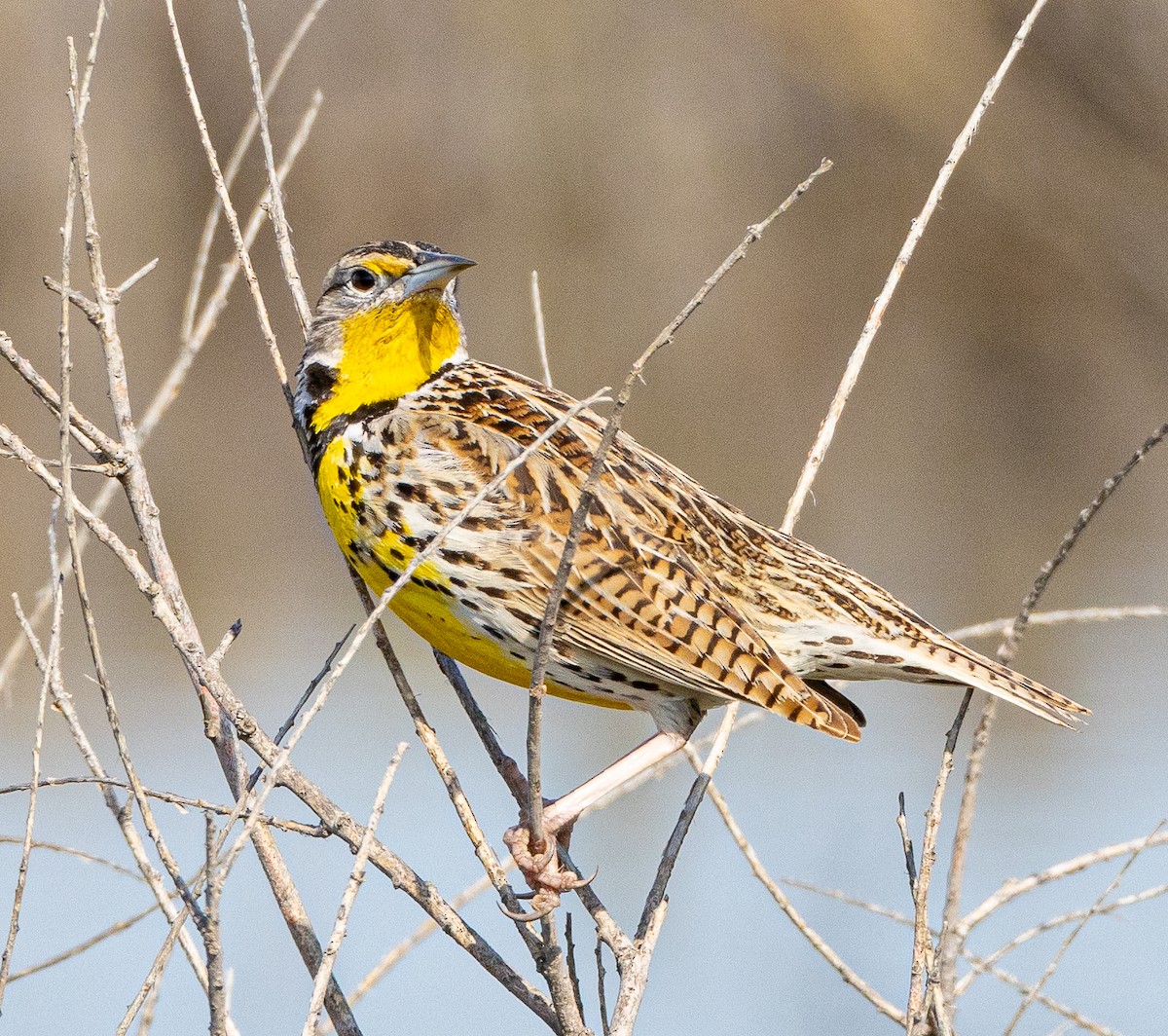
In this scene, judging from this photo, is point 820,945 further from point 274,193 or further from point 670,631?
point 274,193

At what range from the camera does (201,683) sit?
90.8 inches

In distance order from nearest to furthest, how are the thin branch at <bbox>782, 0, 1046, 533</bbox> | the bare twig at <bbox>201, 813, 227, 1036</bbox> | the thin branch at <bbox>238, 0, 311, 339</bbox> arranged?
1. the bare twig at <bbox>201, 813, 227, 1036</bbox>
2. the thin branch at <bbox>782, 0, 1046, 533</bbox>
3. the thin branch at <bbox>238, 0, 311, 339</bbox>

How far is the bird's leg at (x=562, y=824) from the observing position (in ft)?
7.95

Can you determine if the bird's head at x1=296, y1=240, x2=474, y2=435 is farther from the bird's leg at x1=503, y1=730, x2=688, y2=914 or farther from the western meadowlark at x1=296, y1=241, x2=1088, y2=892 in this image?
the bird's leg at x1=503, y1=730, x2=688, y2=914

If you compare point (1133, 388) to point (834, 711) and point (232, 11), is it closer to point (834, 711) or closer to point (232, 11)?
point (232, 11)

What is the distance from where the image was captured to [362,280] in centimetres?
304

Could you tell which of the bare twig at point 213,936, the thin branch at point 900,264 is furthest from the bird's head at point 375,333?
the bare twig at point 213,936

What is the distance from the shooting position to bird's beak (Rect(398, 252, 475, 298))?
9.69ft

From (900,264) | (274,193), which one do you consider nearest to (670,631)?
(900,264)

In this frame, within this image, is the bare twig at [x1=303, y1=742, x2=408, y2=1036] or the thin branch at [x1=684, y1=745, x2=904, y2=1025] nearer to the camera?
the bare twig at [x1=303, y1=742, x2=408, y2=1036]

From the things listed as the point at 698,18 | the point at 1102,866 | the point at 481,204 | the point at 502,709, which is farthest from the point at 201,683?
the point at 698,18

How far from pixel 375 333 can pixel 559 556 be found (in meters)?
0.55

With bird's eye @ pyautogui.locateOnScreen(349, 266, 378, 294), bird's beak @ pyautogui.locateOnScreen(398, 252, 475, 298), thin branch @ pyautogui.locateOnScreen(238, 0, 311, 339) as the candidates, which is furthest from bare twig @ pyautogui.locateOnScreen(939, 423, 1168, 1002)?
bird's eye @ pyautogui.locateOnScreen(349, 266, 378, 294)

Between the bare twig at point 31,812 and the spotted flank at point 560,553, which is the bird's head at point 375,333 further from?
the bare twig at point 31,812
